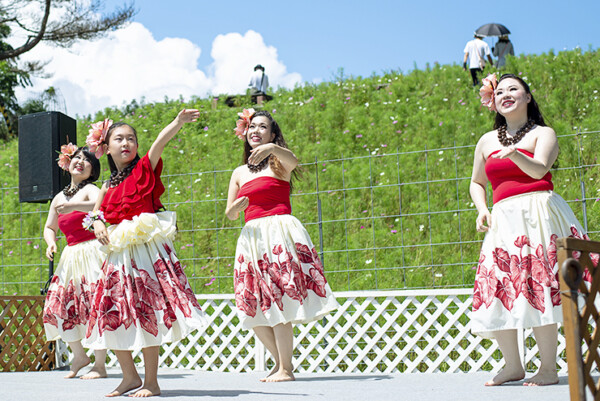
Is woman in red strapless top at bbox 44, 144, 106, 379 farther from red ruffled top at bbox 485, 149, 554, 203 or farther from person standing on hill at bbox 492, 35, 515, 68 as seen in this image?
person standing on hill at bbox 492, 35, 515, 68

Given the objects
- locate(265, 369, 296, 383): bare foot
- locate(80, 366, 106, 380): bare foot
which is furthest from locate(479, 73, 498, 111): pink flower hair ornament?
locate(80, 366, 106, 380): bare foot

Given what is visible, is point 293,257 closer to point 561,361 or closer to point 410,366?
point 410,366

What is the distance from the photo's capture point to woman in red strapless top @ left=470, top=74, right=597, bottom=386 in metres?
3.43

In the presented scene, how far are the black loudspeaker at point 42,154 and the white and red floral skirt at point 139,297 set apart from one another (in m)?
3.01

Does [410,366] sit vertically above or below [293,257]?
below

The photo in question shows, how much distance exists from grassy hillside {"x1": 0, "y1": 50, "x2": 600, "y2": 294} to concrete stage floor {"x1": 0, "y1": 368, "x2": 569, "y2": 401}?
136cm

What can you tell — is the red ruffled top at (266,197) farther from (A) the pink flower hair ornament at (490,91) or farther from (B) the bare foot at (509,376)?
(B) the bare foot at (509,376)

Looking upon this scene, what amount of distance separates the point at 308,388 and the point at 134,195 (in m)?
1.44

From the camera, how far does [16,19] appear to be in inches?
548

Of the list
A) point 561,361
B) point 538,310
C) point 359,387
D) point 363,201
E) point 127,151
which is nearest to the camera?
point 538,310

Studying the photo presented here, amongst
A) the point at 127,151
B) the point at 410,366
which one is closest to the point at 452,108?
the point at 410,366

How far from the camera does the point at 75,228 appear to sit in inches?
201

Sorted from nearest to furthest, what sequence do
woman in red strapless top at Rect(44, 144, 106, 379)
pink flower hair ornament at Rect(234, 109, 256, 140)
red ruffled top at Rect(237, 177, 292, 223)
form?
red ruffled top at Rect(237, 177, 292, 223) → pink flower hair ornament at Rect(234, 109, 256, 140) → woman in red strapless top at Rect(44, 144, 106, 379)

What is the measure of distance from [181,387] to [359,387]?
3.59 ft
